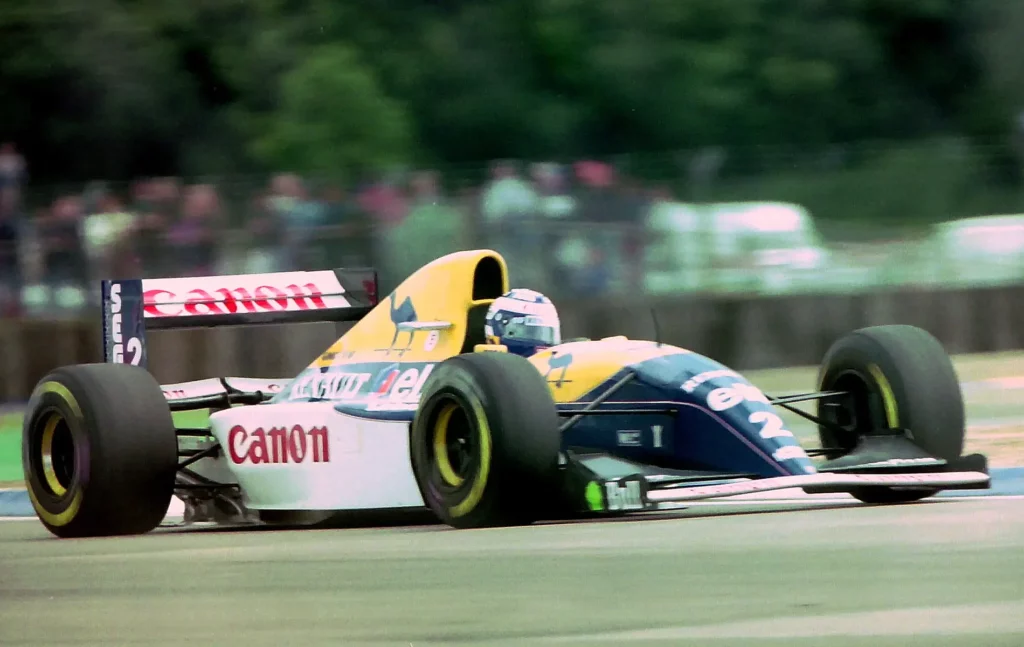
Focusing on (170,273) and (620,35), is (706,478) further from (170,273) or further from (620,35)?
(620,35)

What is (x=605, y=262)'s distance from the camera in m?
16.6

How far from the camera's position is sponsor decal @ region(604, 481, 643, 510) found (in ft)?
24.5

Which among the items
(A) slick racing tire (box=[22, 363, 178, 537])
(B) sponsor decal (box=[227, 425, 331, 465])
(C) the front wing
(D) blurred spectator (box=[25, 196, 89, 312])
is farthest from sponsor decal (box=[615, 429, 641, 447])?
(D) blurred spectator (box=[25, 196, 89, 312])

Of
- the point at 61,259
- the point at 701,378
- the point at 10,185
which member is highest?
the point at 10,185

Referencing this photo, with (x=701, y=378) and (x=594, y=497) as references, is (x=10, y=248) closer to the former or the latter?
(x=701, y=378)

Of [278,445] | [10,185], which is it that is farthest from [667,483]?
[10,185]

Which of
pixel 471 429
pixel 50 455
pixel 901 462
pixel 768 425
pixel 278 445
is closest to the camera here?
pixel 471 429

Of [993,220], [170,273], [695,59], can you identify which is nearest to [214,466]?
[170,273]

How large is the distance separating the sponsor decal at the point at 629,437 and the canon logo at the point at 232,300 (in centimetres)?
253

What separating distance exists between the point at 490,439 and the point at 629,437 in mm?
742

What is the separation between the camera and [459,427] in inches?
312

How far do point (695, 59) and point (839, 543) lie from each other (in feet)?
66.7

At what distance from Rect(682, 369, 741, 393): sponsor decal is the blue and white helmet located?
0.89m

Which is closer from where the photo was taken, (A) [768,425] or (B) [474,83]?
(A) [768,425]
